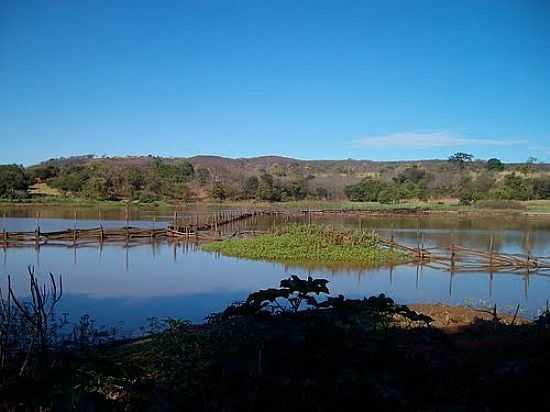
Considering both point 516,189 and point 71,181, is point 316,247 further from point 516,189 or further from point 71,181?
point 516,189

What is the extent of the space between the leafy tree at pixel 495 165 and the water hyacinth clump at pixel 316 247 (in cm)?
5739

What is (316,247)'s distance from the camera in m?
20.3

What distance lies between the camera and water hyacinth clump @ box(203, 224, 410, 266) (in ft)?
63.2

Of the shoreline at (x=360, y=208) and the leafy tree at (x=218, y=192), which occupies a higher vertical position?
the leafy tree at (x=218, y=192)

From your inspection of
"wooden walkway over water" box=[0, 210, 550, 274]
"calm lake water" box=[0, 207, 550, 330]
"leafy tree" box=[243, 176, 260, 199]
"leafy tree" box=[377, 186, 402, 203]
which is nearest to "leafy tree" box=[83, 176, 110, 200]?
"leafy tree" box=[243, 176, 260, 199]

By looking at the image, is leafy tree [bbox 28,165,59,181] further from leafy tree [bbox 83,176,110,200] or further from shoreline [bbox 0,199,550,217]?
shoreline [bbox 0,199,550,217]

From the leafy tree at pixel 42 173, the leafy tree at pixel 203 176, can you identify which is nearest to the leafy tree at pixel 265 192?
the leafy tree at pixel 203 176

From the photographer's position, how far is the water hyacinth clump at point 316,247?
19266 millimetres

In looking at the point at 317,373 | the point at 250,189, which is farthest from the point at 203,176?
the point at 317,373

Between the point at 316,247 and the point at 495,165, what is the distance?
204ft

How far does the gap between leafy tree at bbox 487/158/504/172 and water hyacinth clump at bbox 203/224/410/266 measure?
57.4 meters

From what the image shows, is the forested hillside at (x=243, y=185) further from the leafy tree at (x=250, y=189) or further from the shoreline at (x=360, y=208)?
the shoreline at (x=360, y=208)

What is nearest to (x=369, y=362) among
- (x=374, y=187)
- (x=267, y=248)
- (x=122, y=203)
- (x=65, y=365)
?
(x=65, y=365)

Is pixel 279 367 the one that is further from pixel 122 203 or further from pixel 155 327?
pixel 122 203
